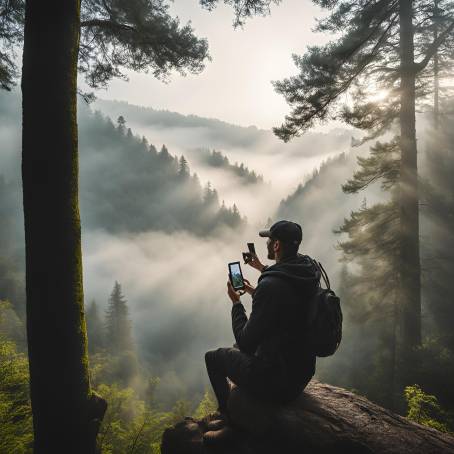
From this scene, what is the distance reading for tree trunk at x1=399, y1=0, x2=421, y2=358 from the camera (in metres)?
8.48

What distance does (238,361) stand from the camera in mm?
2719

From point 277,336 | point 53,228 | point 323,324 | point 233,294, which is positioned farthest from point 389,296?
point 53,228

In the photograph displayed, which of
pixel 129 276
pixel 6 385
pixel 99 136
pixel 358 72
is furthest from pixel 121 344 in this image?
pixel 99 136

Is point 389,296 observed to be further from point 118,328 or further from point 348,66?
point 118,328

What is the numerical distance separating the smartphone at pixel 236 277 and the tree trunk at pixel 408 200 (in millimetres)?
7789

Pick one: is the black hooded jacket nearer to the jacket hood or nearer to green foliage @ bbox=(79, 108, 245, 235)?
the jacket hood

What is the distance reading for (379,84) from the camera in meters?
9.12

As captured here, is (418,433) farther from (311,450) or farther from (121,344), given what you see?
(121,344)

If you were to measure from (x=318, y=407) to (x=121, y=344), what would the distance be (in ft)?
219

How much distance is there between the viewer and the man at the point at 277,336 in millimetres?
2447

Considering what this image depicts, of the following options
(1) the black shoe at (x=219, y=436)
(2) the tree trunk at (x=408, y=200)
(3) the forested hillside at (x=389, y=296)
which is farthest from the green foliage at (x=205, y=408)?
(1) the black shoe at (x=219, y=436)

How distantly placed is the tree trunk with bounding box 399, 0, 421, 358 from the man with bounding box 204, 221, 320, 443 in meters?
7.86

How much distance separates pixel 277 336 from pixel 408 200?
8533mm

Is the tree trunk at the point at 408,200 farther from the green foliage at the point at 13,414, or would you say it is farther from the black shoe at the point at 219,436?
the green foliage at the point at 13,414
